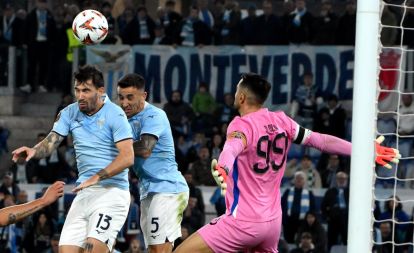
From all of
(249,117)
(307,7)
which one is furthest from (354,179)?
(307,7)

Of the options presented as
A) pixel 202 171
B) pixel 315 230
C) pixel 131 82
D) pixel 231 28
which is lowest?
pixel 315 230

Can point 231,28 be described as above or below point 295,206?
above

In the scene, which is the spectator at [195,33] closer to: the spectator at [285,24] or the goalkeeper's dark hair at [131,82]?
the spectator at [285,24]

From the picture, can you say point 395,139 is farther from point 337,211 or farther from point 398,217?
point 398,217

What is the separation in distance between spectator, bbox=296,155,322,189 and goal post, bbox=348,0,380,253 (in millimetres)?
11890

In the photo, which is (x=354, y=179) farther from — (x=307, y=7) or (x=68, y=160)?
(x=307, y=7)

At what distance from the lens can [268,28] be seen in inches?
918

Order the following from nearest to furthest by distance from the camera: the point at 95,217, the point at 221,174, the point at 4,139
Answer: the point at 221,174 < the point at 95,217 < the point at 4,139

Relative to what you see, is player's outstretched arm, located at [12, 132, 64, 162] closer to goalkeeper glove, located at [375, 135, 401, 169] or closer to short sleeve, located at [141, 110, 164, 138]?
short sleeve, located at [141, 110, 164, 138]

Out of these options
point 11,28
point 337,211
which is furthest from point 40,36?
point 337,211

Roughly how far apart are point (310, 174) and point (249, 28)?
3676 mm

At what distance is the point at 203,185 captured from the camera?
69.8 ft

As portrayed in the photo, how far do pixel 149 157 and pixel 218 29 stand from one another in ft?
39.0

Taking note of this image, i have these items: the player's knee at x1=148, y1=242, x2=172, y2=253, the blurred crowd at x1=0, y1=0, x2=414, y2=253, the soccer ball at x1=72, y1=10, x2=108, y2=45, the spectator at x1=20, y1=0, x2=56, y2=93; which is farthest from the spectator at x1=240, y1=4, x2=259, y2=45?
the player's knee at x1=148, y1=242, x2=172, y2=253
